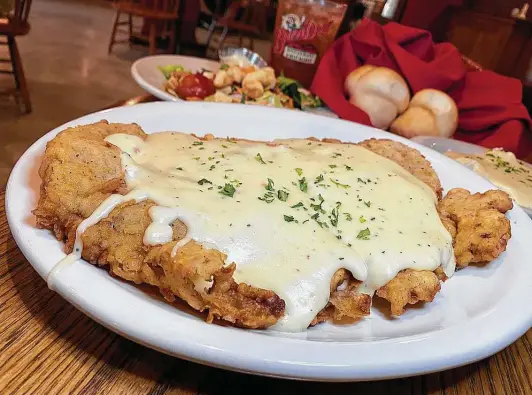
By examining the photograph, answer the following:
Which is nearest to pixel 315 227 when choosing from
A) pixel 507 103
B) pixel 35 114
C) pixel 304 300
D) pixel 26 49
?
pixel 304 300

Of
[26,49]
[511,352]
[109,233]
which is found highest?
[109,233]

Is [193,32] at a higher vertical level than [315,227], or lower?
lower

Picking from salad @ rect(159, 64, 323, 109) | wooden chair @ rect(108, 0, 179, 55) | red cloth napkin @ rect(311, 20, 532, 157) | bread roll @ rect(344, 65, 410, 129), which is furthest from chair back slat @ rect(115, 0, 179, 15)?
bread roll @ rect(344, 65, 410, 129)

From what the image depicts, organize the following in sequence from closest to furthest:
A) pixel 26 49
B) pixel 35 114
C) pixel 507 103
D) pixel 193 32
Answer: pixel 507 103, pixel 35 114, pixel 26 49, pixel 193 32

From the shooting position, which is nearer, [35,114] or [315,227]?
[315,227]

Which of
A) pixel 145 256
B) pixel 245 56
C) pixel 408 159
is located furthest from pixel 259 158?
pixel 245 56

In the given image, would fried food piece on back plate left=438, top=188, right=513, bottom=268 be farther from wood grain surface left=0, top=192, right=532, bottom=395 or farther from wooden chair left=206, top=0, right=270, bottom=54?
wooden chair left=206, top=0, right=270, bottom=54

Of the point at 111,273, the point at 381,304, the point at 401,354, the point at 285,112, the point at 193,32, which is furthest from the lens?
the point at 193,32

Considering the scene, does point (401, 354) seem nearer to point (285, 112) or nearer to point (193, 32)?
point (285, 112)
